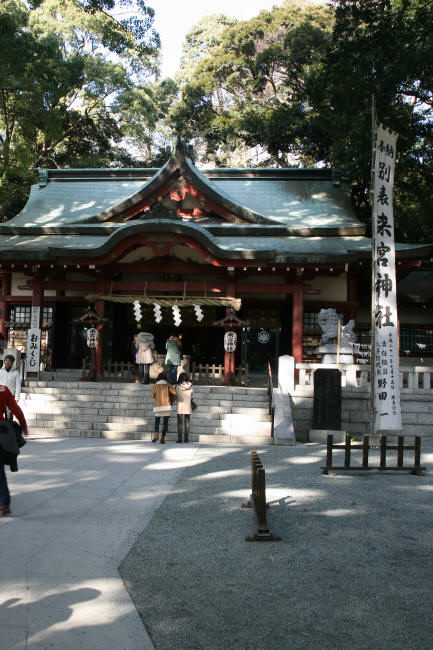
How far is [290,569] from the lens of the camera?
4.34 metres

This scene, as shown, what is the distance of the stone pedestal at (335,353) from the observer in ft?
43.4

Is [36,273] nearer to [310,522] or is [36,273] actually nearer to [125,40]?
[125,40]

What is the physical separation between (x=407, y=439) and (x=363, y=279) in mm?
7691

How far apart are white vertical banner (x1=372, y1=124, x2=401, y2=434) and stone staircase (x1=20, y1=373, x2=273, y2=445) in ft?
9.91

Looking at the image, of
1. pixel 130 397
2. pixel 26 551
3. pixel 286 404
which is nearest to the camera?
pixel 26 551

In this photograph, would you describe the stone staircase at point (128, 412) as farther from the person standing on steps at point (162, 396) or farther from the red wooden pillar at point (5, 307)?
the red wooden pillar at point (5, 307)

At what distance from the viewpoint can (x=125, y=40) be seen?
18.7 meters

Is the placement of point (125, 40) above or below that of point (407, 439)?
above

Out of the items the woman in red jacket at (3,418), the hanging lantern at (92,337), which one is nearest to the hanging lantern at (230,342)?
the hanging lantern at (92,337)

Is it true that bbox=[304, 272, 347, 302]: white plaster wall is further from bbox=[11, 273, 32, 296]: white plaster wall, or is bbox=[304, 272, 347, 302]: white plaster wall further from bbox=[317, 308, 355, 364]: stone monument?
bbox=[11, 273, 32, 296]: white plaster wall

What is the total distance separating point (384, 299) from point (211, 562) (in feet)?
20.9

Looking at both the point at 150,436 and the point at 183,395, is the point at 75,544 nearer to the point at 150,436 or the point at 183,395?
the point at 183,395

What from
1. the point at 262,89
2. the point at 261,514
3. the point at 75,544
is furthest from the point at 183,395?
the point at 262,89

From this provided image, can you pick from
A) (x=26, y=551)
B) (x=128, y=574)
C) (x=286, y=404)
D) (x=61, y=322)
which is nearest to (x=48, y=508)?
(x=26, y=551)
